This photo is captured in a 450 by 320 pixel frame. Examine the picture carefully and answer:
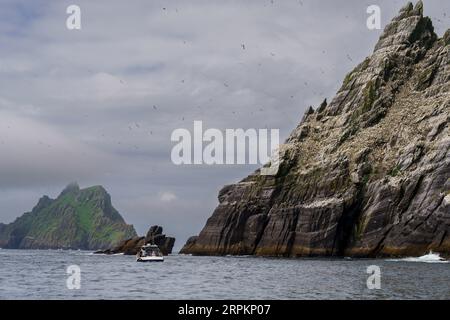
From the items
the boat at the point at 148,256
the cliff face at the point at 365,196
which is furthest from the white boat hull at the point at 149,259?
the cliff face at the point at 365,196

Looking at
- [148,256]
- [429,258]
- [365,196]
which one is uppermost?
[365,196]

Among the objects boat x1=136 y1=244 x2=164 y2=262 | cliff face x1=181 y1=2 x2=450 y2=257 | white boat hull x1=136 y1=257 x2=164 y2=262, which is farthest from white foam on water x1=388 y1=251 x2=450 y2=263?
boat x1=136 y1=244 x2=164 y2=262

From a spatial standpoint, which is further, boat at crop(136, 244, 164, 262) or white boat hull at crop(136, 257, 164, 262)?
boat at crop(136, 244, 164, 262)

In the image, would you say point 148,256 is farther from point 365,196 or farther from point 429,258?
point 429,258

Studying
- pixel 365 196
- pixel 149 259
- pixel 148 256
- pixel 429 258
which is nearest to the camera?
pixel 429 258

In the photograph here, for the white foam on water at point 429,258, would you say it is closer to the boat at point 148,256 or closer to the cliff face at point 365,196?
the cliff face at point 365,196

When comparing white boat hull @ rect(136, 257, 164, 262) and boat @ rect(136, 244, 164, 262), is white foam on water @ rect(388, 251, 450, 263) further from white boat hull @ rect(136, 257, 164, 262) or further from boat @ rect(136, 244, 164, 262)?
boat @ rect(136, 244, 164, 262)

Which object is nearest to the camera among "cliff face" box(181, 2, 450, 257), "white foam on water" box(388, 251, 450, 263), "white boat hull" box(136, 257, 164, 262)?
"white foam on water" box(388, 251, 450, 263)

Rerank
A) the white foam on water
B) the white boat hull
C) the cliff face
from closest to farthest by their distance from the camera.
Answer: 1. the white foam on water
2. the white boat hull
3. the cliff face

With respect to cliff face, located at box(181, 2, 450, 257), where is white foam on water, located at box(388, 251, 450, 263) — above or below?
below

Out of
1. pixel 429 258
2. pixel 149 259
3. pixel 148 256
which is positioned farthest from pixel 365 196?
pixel 149 259

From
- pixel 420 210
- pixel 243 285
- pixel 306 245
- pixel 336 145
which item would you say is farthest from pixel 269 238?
pixel 243 285

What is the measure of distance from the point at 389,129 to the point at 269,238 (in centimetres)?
4978

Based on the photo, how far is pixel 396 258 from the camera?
147m
